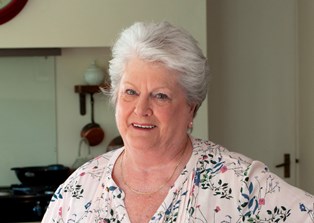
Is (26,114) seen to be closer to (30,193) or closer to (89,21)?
(30,193)

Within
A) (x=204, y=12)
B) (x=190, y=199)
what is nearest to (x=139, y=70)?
(x=190, y=199)

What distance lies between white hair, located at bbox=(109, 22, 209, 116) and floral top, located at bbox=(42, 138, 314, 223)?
0.64 feet

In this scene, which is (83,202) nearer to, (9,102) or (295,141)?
(9,102)

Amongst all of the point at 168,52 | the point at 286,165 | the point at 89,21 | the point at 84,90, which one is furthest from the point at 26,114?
the point at 168,52

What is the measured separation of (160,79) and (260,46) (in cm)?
221

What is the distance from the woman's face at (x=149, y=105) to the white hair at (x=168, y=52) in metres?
0.02

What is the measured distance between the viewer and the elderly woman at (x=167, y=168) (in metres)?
1.41

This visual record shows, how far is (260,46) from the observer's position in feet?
11.5

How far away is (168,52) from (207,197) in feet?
1.26

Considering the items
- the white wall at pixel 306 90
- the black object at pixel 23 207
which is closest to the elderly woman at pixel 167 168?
the black object at pixel 23 207

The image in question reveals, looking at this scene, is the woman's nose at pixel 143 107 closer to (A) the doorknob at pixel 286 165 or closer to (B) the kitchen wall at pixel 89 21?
(B) the kitchen wall at pixel 89 21

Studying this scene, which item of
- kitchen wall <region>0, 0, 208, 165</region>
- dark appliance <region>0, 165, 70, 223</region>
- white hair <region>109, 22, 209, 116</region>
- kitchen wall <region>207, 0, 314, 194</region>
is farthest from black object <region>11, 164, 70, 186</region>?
white hair <region>109, 22, 209, 116</region>

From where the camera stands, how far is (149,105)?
1411mm

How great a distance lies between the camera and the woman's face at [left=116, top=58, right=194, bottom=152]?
141 cm
